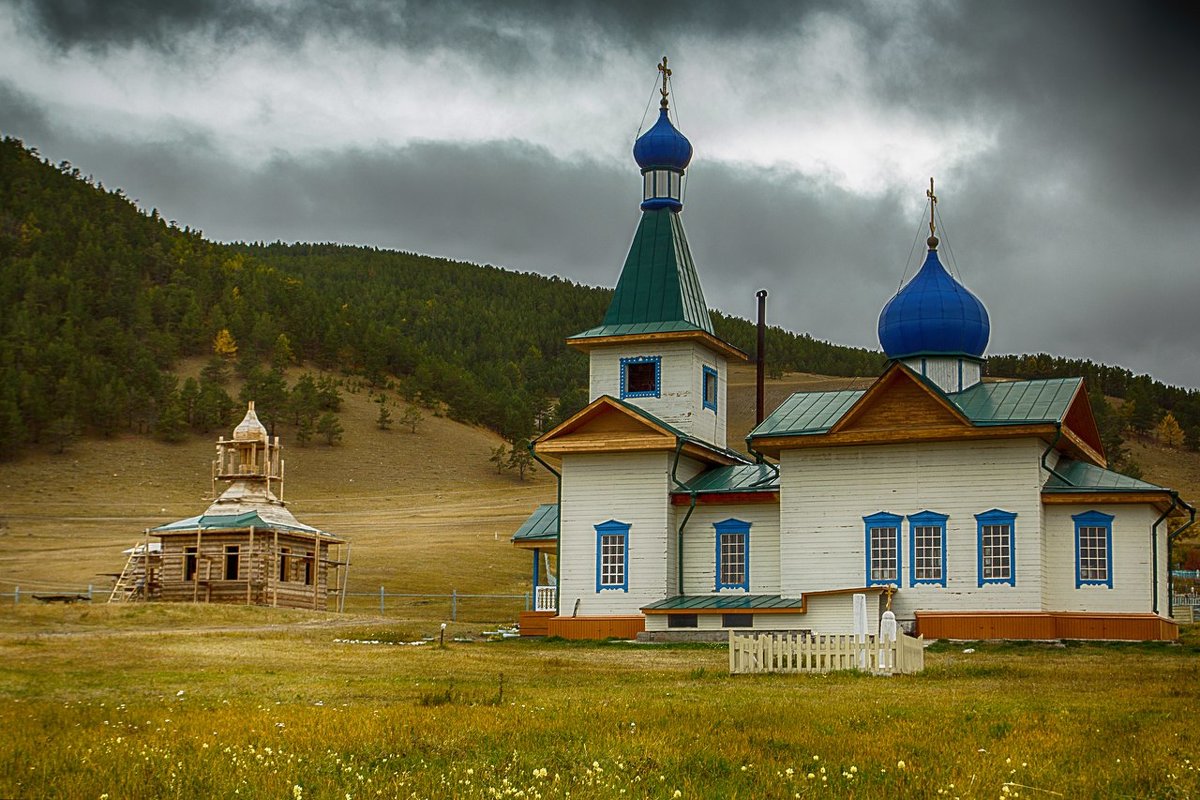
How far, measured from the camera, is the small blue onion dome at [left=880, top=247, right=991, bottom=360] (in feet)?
128

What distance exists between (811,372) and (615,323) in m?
122

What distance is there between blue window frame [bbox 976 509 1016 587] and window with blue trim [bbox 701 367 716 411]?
9.46 m

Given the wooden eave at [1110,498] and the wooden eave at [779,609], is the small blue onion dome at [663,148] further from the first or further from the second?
the wooden eave at [1110,498]

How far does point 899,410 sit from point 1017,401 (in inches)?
117

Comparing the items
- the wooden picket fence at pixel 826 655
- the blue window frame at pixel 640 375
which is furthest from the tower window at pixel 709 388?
the wooden picket fence at pixel 826 655

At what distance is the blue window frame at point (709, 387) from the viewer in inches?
1643

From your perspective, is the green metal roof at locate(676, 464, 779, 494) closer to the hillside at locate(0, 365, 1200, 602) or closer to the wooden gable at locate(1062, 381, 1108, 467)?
the wooden gable at locate(1062, 381, 1108, 467)

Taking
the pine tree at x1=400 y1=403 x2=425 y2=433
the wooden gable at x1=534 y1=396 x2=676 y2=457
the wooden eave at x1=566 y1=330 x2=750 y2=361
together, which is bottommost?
the wooden gable at x1=534 y1=396 x2=676 y2=457

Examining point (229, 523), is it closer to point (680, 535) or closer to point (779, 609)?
point (680, 535)

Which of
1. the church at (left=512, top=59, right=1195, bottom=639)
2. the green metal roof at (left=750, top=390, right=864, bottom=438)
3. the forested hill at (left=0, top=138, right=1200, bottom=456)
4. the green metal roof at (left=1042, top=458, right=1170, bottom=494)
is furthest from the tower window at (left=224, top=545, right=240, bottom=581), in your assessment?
the forested hill at (left=0, top=138, right=1200, bottom=456)

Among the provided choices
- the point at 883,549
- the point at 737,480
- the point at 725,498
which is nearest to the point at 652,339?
the point at 737,480

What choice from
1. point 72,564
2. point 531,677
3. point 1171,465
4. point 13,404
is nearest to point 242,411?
point 13,404

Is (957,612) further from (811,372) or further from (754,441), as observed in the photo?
(811,372)

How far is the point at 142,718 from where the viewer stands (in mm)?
15297
